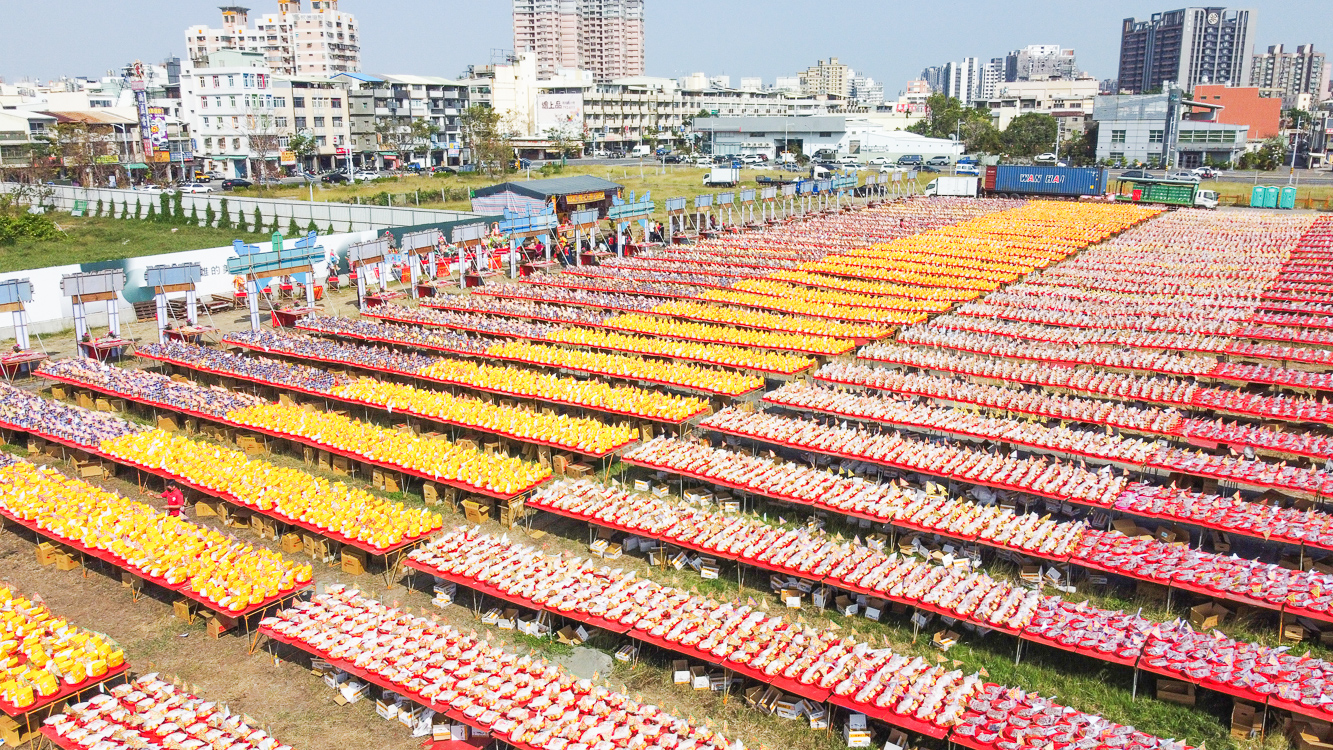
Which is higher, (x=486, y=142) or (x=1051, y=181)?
(x=486, y=142)

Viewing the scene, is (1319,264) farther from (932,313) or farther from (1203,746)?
(1203,746)

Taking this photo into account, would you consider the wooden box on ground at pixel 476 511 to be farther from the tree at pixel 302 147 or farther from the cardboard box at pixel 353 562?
the tree at pixel 302 147

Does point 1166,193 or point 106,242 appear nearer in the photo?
point 106,242

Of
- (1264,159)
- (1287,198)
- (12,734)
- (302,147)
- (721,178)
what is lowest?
(12,734)

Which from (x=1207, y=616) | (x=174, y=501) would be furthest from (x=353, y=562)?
(x=1207, y=616)

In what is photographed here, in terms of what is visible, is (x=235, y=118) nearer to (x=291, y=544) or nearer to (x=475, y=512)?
(x=291, y=544)

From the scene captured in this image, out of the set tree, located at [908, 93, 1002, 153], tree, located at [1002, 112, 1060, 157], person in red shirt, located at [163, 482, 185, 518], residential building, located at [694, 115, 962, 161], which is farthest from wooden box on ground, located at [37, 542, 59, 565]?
tree, located at [1002, 112, 1060, 157]
